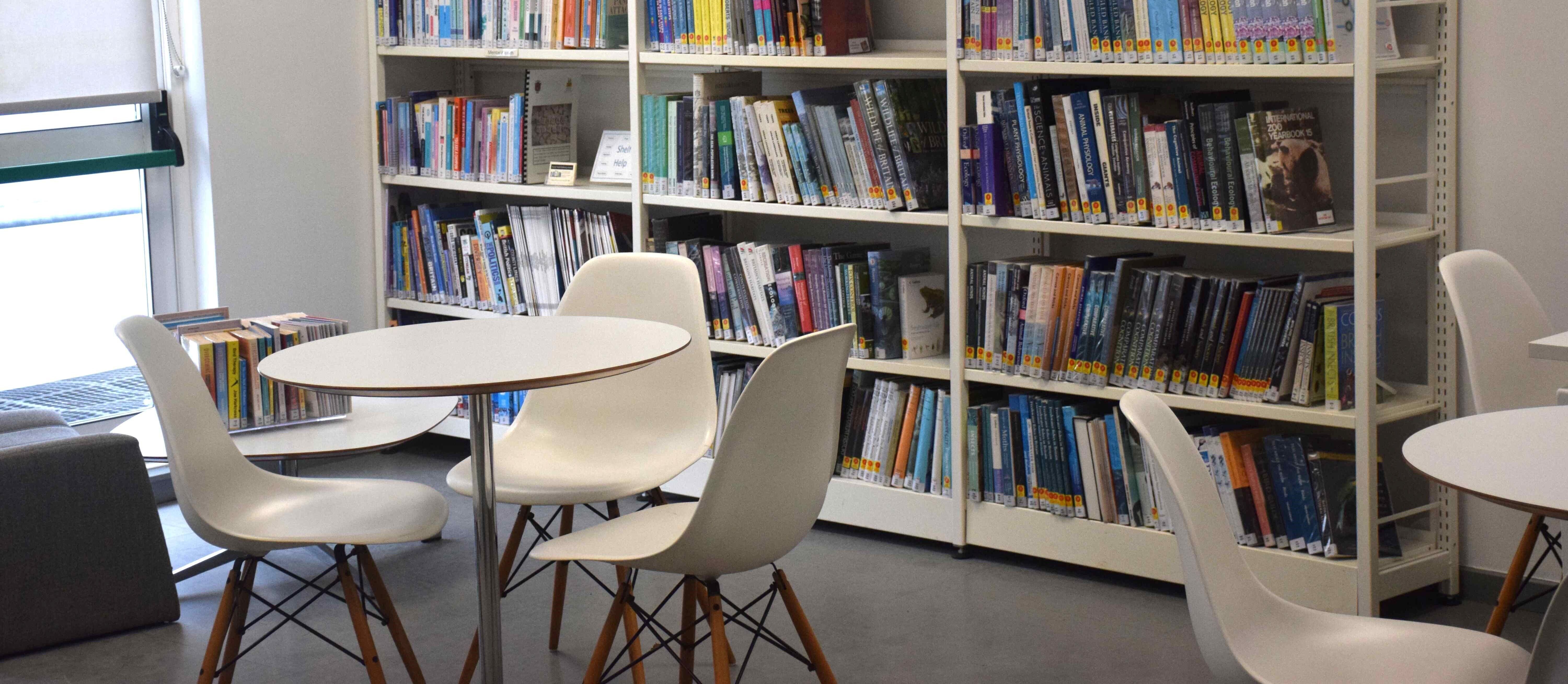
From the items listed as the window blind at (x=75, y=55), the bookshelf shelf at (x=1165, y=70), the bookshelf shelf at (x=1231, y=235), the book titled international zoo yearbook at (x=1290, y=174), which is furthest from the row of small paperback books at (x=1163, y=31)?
the window blind at (x=75, y=55)

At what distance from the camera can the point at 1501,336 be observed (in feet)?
9.04

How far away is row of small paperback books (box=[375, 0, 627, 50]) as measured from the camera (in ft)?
14.2

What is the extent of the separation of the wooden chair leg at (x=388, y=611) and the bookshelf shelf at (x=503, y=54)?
A: 1.92m

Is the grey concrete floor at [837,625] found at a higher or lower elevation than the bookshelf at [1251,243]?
lower

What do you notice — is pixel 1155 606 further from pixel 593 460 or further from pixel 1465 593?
pixel 593 460

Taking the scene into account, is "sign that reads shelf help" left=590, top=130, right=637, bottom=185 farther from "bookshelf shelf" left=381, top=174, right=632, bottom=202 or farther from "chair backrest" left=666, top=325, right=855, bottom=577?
"chair backrest" left=666, top=325, right=855, bottom=577

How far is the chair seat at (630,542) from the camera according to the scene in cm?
233

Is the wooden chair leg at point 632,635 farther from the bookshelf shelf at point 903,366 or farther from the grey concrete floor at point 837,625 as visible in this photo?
the bookshelf shelf at point 903,366

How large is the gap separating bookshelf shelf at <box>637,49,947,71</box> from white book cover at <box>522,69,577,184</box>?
472mm

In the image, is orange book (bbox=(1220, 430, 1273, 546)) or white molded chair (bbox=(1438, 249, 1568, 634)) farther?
orange book (bbox=(1220, 430, 1273, 546))

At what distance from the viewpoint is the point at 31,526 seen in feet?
10.5

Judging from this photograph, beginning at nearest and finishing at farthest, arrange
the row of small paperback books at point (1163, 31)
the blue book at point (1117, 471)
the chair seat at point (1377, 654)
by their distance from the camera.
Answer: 1. the chair seat at point (1377, 654)
2. the row of small paperback books at point (1163, 31)
3. the blue book at point (1117, 471)

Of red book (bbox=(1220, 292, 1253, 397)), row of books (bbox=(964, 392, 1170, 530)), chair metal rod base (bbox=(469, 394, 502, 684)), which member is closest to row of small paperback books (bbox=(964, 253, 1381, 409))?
red book (bbox=(1220, 292, 1253, 397))

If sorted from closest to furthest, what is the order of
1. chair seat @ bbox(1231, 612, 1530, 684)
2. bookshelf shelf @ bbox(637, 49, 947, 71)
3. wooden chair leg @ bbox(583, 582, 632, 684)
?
chair seat @ bbox(1231, 612, 1530, 684), wooden chair leg @ bbox(583, 582, 632, 684), bookshelf shelf @ bbox(637, 49, 947, 71)
